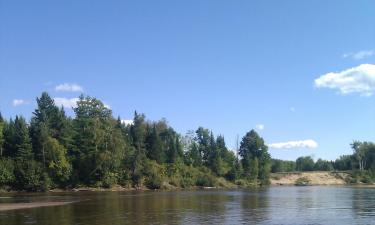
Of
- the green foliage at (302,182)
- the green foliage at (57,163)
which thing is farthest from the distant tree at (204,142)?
the green foliage at (57,163)

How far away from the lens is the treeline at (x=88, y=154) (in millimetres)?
124312

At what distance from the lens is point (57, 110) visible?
142 m

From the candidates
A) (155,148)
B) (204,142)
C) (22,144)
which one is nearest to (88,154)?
(22,144)

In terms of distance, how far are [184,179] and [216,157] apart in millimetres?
25663

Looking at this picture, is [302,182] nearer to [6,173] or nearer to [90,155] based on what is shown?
[90,155]

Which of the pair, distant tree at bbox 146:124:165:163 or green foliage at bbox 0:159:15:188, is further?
distant tree at bbox 146:124:165:163

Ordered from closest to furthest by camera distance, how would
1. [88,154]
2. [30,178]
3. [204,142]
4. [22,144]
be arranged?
1. [30,178]
2. [22,144]
3. [88,154]
4. [204,142]

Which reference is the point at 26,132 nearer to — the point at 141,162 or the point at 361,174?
the point at 141,162

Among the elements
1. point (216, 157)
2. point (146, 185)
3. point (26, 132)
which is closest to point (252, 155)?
point (216, 157)

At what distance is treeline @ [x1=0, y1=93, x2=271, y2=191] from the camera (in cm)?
12431

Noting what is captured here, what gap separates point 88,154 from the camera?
132 metres

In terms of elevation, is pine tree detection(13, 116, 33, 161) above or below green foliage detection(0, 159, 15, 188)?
above

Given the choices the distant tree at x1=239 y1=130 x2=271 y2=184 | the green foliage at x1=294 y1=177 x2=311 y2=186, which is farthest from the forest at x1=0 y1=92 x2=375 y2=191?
the green foliage at x1=294 y1=177 x2=311 y2=186

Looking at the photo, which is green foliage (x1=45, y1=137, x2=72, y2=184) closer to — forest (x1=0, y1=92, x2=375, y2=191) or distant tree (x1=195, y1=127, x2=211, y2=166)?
forest (x1=0, y1=92, x2=375, y2=191)
